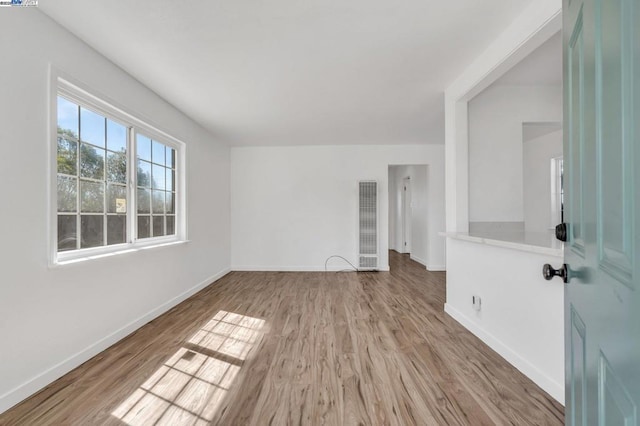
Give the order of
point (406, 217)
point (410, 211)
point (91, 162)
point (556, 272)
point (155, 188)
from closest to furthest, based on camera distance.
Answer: point (556, 272) < point (91, 162) < point (155, 188) < point (410, 211) < point (406, 217)

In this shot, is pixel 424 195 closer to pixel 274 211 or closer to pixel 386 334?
pixel 274 211

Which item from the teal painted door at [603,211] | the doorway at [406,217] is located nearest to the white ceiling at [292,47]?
the teal painted door at [603,211]

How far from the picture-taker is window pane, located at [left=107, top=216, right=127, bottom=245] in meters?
2.46

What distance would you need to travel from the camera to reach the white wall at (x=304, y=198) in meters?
5.24

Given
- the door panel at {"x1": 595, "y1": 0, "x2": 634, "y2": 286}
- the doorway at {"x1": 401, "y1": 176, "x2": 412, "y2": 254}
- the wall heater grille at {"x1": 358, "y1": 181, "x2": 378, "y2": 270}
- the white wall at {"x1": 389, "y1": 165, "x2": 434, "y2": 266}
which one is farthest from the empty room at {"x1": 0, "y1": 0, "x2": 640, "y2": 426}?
the doorway at {"x1": 401, "y1": 176, "x2": 412, "y2": 254}

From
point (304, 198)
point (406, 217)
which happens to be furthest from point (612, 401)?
point (406, 217)

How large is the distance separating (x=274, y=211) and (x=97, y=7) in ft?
12.6

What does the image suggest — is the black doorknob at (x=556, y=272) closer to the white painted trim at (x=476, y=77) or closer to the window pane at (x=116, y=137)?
the white painted trim at (x=476, y=77)

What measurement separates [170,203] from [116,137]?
1.09 metres

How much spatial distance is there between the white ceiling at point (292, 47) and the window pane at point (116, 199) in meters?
1.08

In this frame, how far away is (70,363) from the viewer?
75.5 inches

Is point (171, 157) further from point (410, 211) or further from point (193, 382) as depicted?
point (410, 211)

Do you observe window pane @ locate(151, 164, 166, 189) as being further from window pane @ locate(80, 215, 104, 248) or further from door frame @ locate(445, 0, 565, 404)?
door frame @ locate(445, 0, 565, 404)

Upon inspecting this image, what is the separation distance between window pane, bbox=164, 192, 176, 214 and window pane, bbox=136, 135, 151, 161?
56cm
